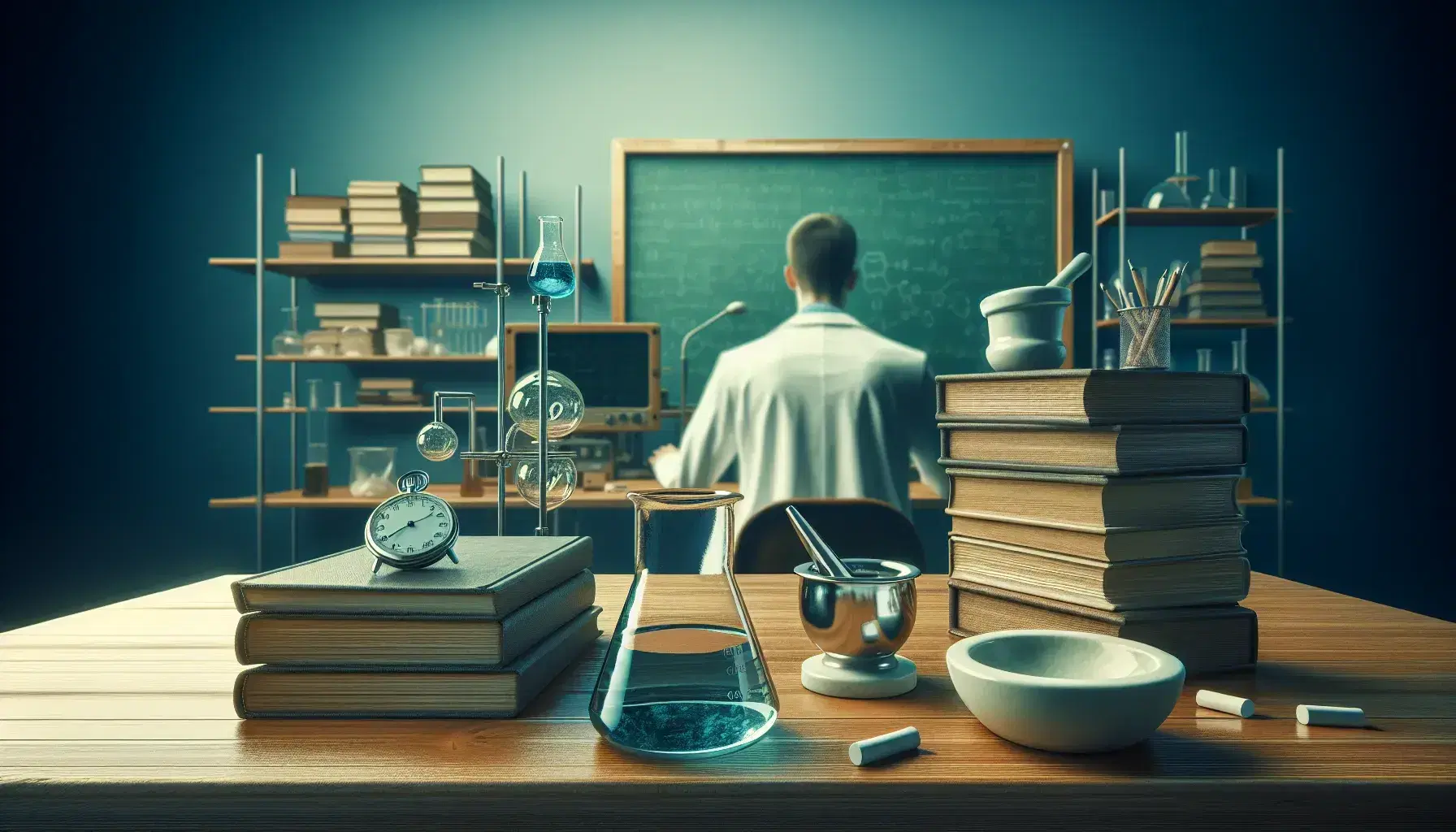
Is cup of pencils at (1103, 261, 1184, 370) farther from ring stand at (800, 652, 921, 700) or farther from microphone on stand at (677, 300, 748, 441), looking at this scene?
microphone on stand at (677, 300, 748, 441)

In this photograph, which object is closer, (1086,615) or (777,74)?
(1086,615)

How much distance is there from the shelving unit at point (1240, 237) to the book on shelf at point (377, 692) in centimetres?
306

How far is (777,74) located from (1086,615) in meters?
3.41

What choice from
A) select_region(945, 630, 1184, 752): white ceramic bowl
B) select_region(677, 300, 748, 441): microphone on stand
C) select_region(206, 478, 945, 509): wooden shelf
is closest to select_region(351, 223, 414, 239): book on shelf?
select_region(206, 478, 945, 509): wooden shelf

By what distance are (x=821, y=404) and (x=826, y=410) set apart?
0.9 inches

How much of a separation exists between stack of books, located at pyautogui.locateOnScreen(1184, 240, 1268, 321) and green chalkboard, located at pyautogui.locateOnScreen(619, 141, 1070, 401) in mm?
618

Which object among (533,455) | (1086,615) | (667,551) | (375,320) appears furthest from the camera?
(375,320)

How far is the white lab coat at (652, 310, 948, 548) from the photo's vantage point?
2049 millimetres

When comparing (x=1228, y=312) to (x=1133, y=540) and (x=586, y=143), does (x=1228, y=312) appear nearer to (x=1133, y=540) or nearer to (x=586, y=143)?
(x=586, y=143)

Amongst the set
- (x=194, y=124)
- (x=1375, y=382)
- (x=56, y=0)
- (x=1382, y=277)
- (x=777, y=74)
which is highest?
(x=56, y=0)

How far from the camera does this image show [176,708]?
63 cm

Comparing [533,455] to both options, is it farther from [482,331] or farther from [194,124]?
[194,124]

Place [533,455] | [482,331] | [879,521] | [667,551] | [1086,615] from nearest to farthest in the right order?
[667,551] → [1086,615] → [533,455] → [879,521] → [482,331]

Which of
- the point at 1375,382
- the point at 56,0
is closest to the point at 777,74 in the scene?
the point at 1375,382
